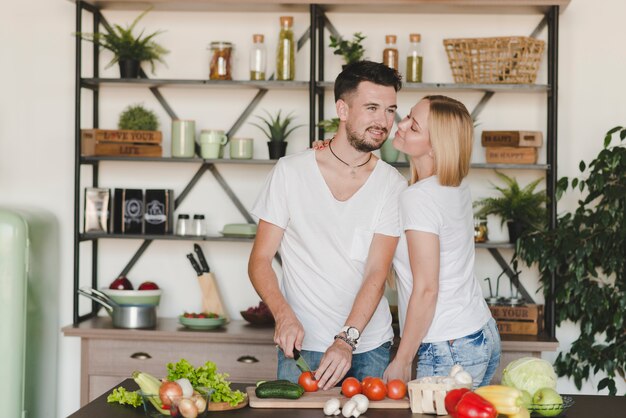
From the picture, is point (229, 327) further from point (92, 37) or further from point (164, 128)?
point (92, 37)

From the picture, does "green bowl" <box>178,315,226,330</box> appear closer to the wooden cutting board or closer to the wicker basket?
the wicker basket

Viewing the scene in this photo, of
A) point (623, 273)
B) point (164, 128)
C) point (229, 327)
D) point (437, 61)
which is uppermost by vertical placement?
point (437, 61)

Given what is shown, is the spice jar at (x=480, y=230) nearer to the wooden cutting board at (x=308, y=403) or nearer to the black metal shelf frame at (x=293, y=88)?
the black metal shelf frame at (x=293, y=88)

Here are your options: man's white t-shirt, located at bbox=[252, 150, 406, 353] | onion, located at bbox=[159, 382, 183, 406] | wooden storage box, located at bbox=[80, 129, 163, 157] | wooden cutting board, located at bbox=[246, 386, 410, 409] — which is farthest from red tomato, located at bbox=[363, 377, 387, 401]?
wooden storage box, located at bbox=[80, 129, 163, 157]

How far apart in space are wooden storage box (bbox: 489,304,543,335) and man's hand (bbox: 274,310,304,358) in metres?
1.56

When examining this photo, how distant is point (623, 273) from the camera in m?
4.10

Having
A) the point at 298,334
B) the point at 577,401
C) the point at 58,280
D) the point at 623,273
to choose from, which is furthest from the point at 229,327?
the point at 577,401

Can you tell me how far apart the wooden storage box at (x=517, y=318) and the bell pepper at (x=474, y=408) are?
206cm

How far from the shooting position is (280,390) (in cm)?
235

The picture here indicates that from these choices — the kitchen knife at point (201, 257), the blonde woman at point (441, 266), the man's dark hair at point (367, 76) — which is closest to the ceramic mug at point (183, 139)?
the kitchen knife at point (201, 257)

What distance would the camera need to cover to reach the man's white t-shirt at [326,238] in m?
3.02

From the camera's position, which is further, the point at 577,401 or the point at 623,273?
the point at 623,273

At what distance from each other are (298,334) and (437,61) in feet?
6.97

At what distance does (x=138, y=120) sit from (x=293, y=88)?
0.78m
